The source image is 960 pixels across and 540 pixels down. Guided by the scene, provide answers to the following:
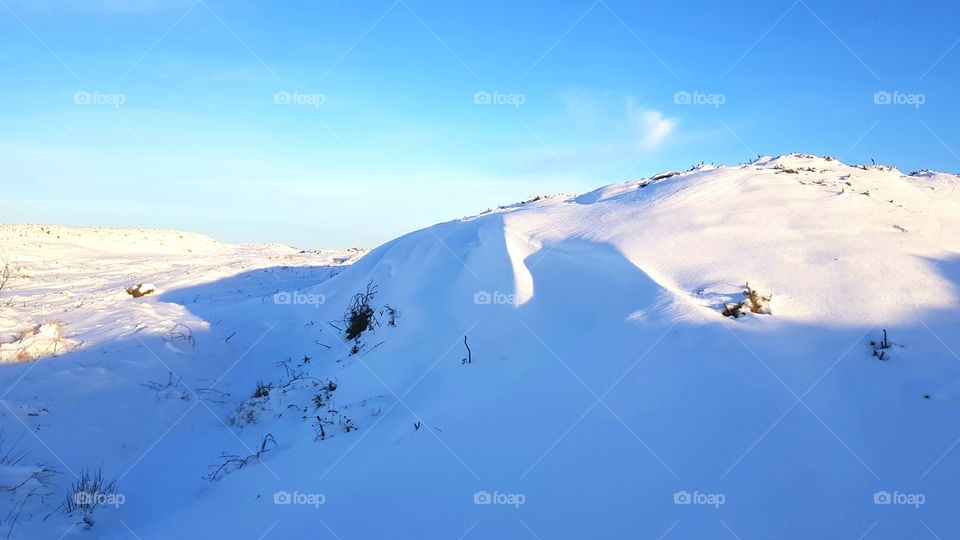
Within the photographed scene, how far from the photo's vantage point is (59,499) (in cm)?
412

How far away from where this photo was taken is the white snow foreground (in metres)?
2.81

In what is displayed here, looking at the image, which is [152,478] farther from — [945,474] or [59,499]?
[945,474]

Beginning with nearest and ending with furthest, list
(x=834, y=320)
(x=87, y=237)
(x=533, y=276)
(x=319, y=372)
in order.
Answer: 1. (x=834, y=320)
2. (x=533, y=276)
3. (x=319, y=372)
4. (x=87, y=237)

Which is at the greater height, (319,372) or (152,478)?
(319,372)

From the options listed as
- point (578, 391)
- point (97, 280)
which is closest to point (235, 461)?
point (578, 391)

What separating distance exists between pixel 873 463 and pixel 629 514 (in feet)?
4.14

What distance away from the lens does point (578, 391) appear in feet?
12.2

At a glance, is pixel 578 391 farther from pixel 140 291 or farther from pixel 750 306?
pixel 140 291

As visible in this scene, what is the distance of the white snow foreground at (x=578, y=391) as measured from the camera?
281cm

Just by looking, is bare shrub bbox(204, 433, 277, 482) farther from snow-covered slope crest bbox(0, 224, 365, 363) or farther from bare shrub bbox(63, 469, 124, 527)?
snow-covered slope crest bbox(0, 224, 365, 363)

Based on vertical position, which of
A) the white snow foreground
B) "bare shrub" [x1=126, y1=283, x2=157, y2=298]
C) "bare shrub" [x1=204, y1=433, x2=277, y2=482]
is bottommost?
"bare shrub" [x1=204, y1=433, x2=277, y2=482]

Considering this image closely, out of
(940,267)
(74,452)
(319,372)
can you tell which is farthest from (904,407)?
(74,452)

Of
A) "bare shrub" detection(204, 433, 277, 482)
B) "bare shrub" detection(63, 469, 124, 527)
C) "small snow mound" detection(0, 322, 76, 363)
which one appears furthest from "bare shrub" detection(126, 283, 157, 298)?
"bare shrub" detection(204, 433, 277, 482)

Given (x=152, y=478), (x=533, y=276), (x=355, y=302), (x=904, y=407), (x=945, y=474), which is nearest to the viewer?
A: (x=945, y=474)
